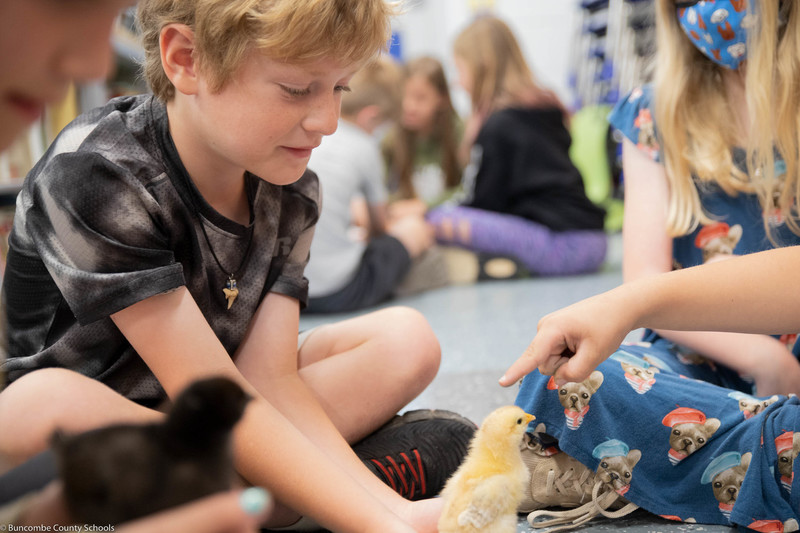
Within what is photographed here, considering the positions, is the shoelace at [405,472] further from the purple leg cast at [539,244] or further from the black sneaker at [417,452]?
the purple leg cast at [539,244]

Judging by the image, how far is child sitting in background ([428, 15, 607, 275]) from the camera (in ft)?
8.66

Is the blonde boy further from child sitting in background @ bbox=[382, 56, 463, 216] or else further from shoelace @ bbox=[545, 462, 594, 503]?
child sitting in background @ bbox=[382, 56, 463, 216]

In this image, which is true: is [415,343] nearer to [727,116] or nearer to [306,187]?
[306,187]

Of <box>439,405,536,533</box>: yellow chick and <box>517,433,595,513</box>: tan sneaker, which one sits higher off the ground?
<box>439,405,536,533</box>: yellow chick

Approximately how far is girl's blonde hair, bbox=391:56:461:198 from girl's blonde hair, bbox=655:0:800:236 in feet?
6.74

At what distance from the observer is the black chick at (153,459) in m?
0.34

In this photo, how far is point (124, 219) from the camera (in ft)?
2.27

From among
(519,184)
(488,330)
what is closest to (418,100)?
(519,184)

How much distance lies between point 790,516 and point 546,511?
0.24 meters

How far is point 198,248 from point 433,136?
2578 millimetres

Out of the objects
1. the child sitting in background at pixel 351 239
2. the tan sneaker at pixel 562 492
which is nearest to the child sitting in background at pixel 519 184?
the child sitting in background at pixel 351 239

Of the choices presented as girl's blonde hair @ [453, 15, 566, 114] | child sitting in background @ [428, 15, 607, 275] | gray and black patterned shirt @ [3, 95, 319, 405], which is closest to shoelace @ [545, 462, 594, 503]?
gray and black patterned shirt @ [3, 95, 319, 405]

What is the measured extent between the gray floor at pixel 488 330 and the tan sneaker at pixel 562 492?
0.7 inches

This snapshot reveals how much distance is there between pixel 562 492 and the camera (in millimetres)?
833
